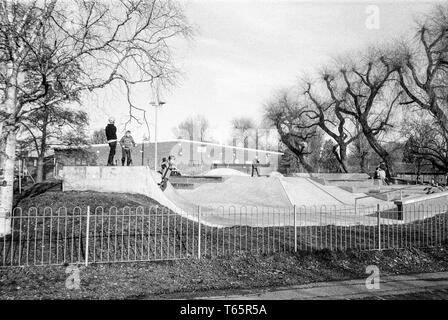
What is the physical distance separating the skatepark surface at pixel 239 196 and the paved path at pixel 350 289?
19.2 feet

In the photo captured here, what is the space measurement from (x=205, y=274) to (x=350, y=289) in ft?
8.83

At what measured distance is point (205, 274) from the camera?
8242 millimetres

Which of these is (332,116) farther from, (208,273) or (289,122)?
(208,273)

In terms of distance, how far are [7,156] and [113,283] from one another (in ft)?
13.4

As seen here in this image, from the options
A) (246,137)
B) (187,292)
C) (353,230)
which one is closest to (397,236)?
(353,230)

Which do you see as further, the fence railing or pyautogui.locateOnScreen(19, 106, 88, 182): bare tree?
pyautogui.locateOnScreen(19, 106, 88, 182): bare tree

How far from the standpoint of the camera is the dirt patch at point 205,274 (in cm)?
706

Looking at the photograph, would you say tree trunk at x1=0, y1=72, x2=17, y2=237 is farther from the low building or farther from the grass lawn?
the low building

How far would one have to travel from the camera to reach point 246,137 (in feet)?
281

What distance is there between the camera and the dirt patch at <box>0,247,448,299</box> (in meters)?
7.06

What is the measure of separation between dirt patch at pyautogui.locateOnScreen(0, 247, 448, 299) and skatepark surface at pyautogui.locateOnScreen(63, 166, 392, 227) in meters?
4.58

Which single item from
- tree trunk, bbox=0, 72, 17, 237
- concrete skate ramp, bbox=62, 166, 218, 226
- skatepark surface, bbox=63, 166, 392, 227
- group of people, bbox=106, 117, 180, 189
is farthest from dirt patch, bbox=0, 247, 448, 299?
group of people, bbox=106, 117, 180, 189

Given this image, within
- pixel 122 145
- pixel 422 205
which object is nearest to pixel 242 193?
pixel 122 145

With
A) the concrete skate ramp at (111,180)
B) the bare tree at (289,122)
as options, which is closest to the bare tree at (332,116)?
the bare tree at (289,122)
